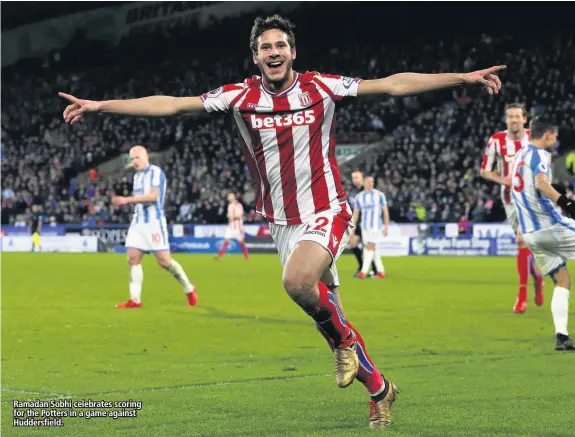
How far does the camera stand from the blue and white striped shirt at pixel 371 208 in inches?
816

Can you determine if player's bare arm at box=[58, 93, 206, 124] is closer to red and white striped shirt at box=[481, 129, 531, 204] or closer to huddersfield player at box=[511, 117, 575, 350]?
huddersfield player at box=[511, 117, 575, 350]

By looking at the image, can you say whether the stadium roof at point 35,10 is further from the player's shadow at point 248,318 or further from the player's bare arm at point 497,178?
the player's bare arm at point 497,178

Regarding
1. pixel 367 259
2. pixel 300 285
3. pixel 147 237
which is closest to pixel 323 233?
pixel 300 285

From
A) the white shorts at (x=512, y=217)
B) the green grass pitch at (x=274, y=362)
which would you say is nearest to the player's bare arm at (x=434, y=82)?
the green grass pitch at (x=274, y=362)

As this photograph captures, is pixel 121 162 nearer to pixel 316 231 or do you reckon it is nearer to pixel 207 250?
pixel 207 250

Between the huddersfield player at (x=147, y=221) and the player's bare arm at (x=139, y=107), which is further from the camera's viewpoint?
the huddersfield player at (x=147, y=221)

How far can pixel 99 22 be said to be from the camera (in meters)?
49.4

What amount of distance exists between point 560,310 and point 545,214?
1083 mm

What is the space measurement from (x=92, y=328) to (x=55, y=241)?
2794 centimetres

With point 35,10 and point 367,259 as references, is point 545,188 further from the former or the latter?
point 35,10

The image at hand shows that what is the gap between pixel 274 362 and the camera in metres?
8.42

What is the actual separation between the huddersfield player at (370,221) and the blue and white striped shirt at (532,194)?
410 inches

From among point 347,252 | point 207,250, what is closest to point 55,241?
point 207,250

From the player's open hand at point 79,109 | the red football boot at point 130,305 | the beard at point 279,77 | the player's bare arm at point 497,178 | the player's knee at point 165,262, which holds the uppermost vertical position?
the beard at point 279,77
